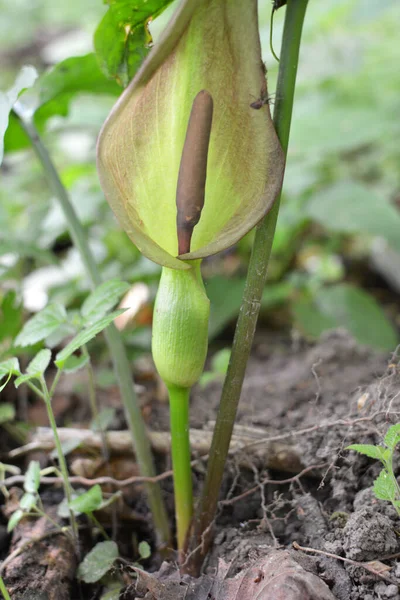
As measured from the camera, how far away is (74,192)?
250cm

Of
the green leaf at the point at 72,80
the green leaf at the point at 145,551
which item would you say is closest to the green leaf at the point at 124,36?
the green leaf at the point at 72,80

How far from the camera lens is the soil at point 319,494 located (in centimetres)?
84

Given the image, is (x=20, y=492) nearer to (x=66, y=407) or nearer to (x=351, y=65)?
(x=66, y=407)

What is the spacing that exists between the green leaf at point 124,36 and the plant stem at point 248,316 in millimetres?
290

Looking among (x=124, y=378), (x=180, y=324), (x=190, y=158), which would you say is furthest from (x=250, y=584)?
(x=190, y=158)

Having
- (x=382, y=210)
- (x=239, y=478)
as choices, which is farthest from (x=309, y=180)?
(x=239, y=478)

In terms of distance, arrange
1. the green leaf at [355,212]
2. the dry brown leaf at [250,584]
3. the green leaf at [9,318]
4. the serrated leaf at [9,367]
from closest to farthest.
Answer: the dry brown leaf at [250,584], the serrated leaf at [9,367], the green leaf at [9,318], the green leaf at [355,212]

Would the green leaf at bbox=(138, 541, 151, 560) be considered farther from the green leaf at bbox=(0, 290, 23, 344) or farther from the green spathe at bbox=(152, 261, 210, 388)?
the green leaf at bbox=(0, 290, 23, 344)

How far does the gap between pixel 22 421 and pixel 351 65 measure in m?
2.64

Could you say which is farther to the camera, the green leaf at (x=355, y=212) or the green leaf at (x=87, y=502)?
the green leaf at (x=355, y=212)

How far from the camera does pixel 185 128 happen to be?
0.91 m

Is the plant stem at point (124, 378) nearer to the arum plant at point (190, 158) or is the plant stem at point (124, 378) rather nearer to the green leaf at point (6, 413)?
the arum plant at point (190, 158)

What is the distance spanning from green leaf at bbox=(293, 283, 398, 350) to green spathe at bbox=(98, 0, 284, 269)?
4.22ft

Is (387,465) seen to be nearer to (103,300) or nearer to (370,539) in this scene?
(370,539)
